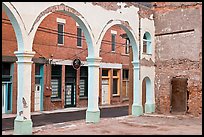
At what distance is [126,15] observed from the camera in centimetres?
1688

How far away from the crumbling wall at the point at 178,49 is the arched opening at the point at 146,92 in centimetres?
47

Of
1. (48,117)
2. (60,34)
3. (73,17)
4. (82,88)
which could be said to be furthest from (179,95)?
(60,34)

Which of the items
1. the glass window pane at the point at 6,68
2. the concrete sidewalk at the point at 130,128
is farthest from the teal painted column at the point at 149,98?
the glass window pane at the point at 6,68

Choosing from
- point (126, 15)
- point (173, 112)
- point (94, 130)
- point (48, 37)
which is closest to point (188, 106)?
point (173, 112)

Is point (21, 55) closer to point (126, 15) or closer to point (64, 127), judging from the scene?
point (64, 127)

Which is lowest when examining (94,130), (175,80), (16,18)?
(94,130)

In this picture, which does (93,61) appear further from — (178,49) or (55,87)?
(55,87)

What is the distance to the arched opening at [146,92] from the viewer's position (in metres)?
19.0

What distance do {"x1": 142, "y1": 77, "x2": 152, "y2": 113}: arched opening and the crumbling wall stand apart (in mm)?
473

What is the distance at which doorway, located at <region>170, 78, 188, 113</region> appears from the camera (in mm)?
18078

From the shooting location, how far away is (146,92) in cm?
1909

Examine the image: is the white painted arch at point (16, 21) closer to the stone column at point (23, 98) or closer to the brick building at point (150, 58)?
the stone column at point (23, 98)

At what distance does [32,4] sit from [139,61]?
299 inches

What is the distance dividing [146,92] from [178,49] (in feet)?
9.50
